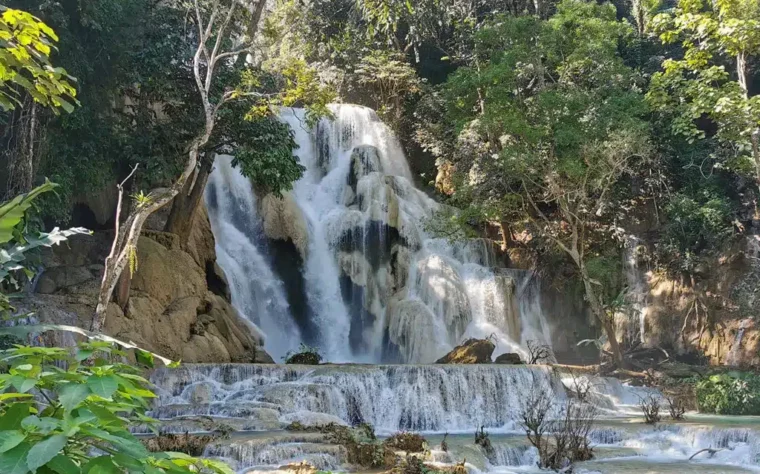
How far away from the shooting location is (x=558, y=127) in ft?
60.7

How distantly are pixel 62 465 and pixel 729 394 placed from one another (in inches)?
639

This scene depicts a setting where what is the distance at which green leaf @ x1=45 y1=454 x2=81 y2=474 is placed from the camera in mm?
1439

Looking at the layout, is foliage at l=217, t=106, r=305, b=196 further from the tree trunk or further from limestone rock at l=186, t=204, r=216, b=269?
limestone rock at l=186, t=204, r=216, b=269

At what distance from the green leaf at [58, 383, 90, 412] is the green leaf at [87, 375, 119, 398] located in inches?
0.7

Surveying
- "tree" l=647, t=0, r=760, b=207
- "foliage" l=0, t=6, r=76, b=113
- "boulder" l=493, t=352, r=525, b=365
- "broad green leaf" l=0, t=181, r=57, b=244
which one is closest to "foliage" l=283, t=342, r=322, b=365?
"boulder" l=493, t=352, r=525, b=365

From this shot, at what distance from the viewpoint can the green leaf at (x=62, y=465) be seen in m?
1.44

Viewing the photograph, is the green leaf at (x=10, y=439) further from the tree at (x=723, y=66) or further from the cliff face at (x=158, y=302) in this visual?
the tree at (x=723, y=66)

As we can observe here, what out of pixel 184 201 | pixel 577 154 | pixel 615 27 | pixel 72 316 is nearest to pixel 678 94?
pixel 577 154

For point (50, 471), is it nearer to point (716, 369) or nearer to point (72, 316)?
point (72, 316)

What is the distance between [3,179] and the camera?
14570 millimetres

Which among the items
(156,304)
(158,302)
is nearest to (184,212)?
(158,302)

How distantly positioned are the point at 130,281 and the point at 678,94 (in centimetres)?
1281

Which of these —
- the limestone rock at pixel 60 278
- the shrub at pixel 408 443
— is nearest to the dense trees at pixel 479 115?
the limestone rock at pixel 60 278

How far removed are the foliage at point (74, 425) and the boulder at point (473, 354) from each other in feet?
50.0
